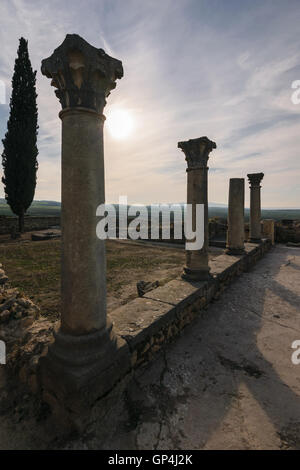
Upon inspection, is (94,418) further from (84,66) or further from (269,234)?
(269,234)

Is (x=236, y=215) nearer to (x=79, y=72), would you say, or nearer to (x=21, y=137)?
(x=79, y=72)

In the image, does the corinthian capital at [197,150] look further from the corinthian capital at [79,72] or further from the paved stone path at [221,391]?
the paved stone path at [221,391]

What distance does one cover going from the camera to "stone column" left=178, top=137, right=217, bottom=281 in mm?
4480

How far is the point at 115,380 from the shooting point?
2.29 meters

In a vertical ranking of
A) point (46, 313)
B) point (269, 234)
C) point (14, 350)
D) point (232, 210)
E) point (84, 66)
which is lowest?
point (46, 313)

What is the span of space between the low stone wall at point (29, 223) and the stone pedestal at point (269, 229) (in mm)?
17009

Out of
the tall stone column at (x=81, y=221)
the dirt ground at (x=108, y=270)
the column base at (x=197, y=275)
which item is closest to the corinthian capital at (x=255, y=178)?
the dirt ground at (x=108, y=270)

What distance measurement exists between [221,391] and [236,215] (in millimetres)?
5623

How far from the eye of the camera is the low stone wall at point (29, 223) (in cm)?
1845

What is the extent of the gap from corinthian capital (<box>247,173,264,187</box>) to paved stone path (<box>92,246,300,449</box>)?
21.6 feet

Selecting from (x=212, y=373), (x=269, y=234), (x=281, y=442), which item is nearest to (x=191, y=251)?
(x=212, y=373)

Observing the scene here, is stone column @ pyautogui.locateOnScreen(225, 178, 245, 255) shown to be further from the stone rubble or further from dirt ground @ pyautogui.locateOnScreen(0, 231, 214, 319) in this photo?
the stone rubble

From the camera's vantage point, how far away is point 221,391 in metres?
2.48
